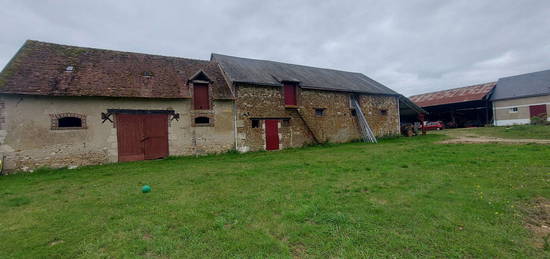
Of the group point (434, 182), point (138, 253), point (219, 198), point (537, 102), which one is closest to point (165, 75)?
point (219, 198)

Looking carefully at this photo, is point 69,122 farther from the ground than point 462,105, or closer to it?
closer to it

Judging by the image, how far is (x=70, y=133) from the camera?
989cm

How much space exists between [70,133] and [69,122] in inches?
21.5

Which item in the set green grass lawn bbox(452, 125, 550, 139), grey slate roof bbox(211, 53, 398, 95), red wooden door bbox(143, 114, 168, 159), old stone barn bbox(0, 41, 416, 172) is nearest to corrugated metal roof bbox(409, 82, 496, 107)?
green grass lawn bbox(452, 125, 550, 139)

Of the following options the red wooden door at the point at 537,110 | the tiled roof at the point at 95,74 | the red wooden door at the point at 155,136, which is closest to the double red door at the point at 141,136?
the red wooden door at the point at 155,136

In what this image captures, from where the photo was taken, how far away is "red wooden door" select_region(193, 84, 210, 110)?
40.7ft

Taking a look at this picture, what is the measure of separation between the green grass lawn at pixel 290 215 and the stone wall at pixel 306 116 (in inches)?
277

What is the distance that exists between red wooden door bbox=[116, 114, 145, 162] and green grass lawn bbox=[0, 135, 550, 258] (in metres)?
4.17

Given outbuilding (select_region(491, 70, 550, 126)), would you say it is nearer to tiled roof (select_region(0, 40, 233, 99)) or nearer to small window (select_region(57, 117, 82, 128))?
tiled roof (select_region(0, 40, 233, 99))

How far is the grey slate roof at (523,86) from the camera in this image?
911 inches

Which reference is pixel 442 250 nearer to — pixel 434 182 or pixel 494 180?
pixel 434 182

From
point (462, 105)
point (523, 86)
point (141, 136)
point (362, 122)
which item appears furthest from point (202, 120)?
point (523, 86)

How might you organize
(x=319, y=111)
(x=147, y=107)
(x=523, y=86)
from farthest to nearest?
(x=523, y=86) → (x=319, y=111) → (x=147, y=107)

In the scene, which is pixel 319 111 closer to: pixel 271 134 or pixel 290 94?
pixel 290 94
